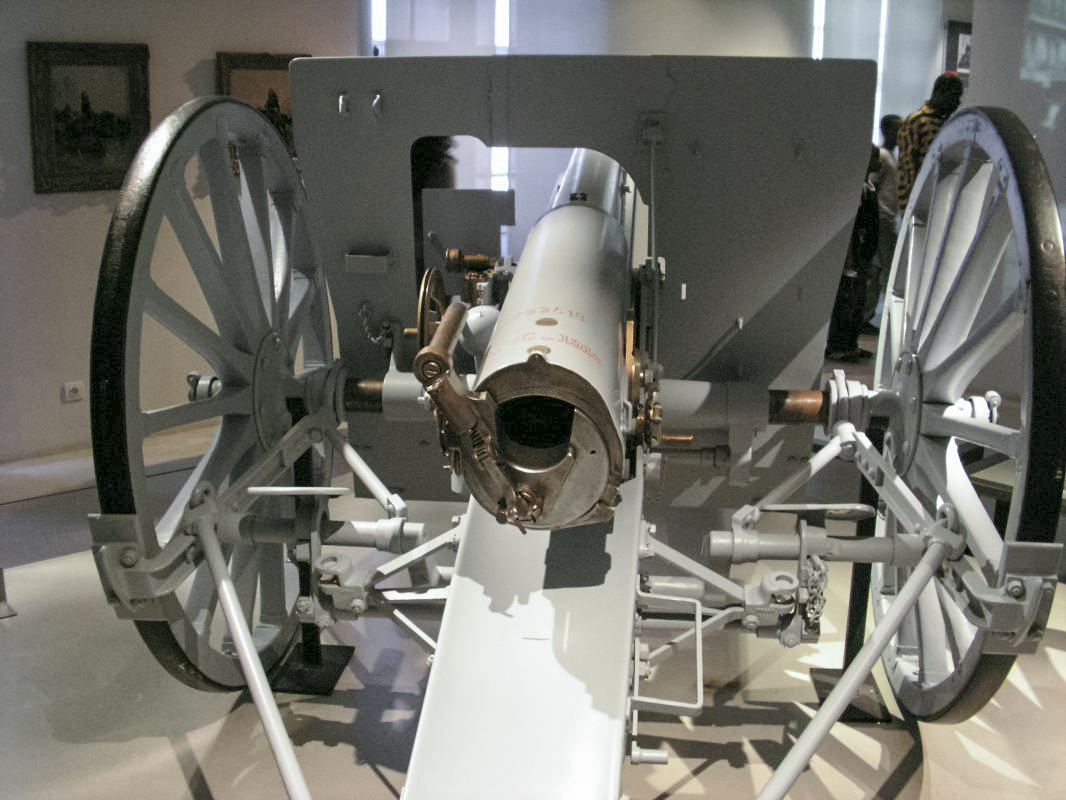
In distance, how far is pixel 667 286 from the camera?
12.3ft

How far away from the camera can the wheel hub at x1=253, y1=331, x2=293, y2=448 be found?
3.51 meters

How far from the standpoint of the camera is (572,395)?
2.16 meters

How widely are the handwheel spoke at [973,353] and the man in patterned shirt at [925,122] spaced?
118 inches

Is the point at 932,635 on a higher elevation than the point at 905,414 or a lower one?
lower

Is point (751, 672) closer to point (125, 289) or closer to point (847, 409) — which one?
point (847, 409)

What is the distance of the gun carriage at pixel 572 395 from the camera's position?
234cm

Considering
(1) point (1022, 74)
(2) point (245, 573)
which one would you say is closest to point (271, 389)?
(2) point (245, 573)

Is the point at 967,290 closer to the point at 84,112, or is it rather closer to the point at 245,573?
the point at 245,573

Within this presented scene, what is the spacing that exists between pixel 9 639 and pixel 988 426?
11.5ft

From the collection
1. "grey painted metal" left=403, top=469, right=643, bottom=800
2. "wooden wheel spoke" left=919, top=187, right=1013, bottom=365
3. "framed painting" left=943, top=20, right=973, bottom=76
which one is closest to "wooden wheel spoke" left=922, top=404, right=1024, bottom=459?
"wooden wheel spoke" left=919, top=187, right=1013, bottom=365

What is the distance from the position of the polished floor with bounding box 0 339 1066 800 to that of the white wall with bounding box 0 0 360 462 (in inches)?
69.5

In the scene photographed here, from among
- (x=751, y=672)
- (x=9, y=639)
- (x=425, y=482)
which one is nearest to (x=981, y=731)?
(x=751, y=672)

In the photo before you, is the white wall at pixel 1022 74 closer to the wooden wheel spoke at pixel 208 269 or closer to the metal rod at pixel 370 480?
the metal rod at pixel 370 480

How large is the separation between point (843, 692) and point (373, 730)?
70.0 inches
